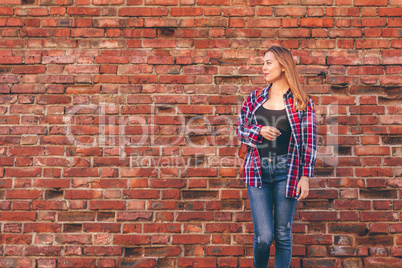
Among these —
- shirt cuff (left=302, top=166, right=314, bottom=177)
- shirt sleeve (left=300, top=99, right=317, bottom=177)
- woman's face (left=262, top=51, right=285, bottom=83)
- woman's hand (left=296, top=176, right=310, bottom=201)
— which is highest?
woman's face (left=262, top=51, right=285, bottom=83)

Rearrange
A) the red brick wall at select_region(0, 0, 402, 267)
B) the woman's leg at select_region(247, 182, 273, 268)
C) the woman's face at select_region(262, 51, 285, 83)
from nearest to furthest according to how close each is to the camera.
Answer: the woman's leg at select_region(247, 182, 273, 268)
the woman's face at select_region(262, 51, 285, 83)
the red brick wall at select_region(0, 0, 402, 267)

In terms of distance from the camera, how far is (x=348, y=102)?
8.66 ft

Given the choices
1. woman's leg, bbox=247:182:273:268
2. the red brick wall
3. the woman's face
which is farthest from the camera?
the red brick wall

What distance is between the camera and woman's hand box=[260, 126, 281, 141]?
2.00 metres

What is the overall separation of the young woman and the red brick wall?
0.53 m

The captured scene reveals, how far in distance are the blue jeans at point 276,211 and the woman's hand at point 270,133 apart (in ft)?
0.47

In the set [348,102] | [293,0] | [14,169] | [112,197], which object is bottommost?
[112,197]

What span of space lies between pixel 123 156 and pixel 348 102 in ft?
6.51

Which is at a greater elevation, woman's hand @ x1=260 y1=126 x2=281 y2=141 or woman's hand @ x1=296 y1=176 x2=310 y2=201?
woman's hand @ x1=260 y1=126 x2=281 y2=141

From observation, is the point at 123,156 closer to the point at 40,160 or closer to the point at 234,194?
the point at 40,160

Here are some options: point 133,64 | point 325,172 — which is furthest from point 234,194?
point 133,64

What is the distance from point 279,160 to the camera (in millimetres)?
2045

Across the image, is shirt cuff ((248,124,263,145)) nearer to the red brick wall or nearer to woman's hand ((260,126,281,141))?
woman's hand ((260,126,281,141))

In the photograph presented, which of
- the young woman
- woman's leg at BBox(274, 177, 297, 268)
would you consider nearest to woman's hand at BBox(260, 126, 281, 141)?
the young woman
